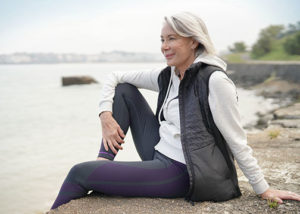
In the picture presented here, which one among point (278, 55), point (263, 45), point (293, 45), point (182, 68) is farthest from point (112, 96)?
point (263, 45)

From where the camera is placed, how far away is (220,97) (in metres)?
1.83

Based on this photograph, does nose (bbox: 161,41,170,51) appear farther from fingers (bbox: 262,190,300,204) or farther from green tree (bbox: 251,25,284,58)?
green tree (bbox: 251,25,284,58)

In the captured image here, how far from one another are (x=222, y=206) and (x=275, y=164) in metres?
1.42

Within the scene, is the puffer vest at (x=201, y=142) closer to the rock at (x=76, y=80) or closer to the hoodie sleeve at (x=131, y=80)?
the hoodie sleeve at (x=131, y=80)

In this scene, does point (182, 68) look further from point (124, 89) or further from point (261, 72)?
point (261, 72)

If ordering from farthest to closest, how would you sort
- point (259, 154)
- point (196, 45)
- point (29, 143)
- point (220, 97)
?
point (29, 143)
point (259, 154)
point (196, 45)
point (220, 97)

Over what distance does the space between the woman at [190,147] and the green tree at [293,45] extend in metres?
31.3

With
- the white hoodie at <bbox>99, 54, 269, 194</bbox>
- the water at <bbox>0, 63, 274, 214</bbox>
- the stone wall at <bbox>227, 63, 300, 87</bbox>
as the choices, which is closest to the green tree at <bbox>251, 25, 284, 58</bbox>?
the stone wall at <bbox>227, 63, 300, 87</bbox>

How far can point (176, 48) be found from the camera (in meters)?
2.13

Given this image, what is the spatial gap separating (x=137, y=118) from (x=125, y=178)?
0.59 metres

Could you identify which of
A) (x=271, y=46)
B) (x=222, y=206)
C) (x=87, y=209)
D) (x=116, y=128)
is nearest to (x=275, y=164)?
(x=222, y=206)

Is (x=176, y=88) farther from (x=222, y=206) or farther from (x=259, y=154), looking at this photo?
(x=259, y=154)

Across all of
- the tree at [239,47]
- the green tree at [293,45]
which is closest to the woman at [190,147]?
the green tree at [293,45]

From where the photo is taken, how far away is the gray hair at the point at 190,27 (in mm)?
2020
